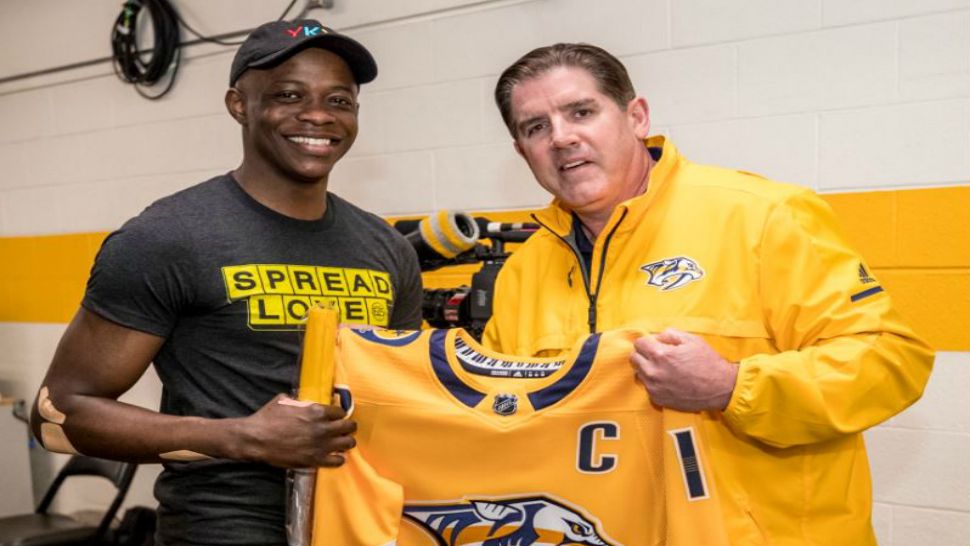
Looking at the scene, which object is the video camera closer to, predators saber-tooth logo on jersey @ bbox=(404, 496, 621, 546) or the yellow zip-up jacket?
the yellow zip-up jacket

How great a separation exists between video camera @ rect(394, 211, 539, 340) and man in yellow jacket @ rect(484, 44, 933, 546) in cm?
32

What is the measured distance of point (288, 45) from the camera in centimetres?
153

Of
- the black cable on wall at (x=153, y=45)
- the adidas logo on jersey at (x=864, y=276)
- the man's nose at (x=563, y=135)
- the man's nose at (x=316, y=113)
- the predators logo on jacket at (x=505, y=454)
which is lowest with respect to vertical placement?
the predators logo on jacket at (x=505, y=454)

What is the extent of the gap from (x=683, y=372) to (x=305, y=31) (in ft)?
2.98

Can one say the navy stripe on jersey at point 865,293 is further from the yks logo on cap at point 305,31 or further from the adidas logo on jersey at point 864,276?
the yks logo on cap at point 305,31

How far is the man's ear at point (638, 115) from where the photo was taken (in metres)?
1.52

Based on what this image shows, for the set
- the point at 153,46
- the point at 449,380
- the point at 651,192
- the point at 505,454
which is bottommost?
the point at 505,454

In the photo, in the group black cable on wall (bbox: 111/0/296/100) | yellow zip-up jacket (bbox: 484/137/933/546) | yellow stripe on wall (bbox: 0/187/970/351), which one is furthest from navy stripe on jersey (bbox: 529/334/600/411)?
black cable on wall (bbox: 111/0/296/100)

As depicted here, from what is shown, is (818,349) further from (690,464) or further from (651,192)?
(651,192)

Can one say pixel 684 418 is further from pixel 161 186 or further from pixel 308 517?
pixel 161 186

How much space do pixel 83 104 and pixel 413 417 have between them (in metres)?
3.20

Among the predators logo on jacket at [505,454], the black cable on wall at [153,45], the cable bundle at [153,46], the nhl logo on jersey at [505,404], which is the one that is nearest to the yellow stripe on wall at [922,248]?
the predators logo on jacket at [505,454]

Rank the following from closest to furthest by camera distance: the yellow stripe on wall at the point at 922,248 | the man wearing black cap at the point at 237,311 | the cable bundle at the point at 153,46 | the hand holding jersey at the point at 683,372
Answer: the hand holding jersey at the point at 683,372 → the man wearing black cap at the point at 237,311 → the yellow stripe on wall at the point at 922,248 → the cable bundle at the point at 153,46

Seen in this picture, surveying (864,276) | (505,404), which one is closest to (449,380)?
(505,404)
